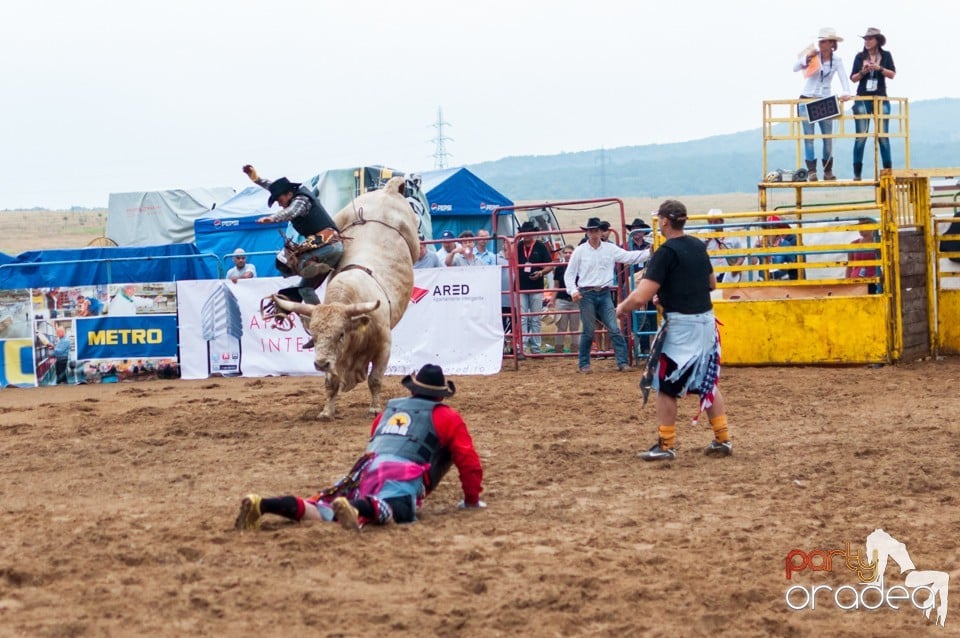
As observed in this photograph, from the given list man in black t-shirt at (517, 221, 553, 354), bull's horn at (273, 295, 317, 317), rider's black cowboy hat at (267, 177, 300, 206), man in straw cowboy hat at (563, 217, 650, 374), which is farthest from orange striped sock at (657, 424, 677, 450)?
man in black t-shirt at (517, 221, 553, 354)

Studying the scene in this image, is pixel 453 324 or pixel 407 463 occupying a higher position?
pixel 453 324

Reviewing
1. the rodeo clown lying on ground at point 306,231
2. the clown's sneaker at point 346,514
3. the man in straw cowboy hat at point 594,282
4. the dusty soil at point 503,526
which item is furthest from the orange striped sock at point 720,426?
the man in straw cowboy hat at point 594,282

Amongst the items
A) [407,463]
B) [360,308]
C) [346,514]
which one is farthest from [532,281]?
[346,514]

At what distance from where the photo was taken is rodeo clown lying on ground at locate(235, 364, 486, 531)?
634 cm

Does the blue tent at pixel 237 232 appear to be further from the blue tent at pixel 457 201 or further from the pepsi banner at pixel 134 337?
the pepsi banner at pixel 134 337

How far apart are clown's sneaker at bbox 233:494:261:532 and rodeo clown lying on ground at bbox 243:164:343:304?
6027 mm

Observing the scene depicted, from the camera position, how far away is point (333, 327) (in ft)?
35.1

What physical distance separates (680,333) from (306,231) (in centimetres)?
499

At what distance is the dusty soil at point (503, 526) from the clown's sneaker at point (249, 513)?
67mm

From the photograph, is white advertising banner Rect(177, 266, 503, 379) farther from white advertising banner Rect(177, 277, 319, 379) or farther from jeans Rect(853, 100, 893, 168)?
jeans Rect(853, 100, 893, 168)

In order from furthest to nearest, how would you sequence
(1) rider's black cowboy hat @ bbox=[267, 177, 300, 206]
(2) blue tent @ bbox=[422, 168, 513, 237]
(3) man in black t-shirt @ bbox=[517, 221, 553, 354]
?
(2) blue tent @ bbox=[422, 168, 513, 237] < (3) man in black t-shirt @ bbox=[517, 221, 553, 354] < (1) rider's black cowboy hat @ bbox=[267, 177, 300, 206]

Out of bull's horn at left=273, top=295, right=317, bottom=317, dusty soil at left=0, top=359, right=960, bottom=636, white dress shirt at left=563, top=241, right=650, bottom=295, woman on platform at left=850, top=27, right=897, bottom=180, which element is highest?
woman on platform at left=850, top=27, right=897, bottom=180

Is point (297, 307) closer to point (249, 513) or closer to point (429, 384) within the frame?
point (429, 384)

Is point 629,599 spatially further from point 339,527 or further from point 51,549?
point 51,549
